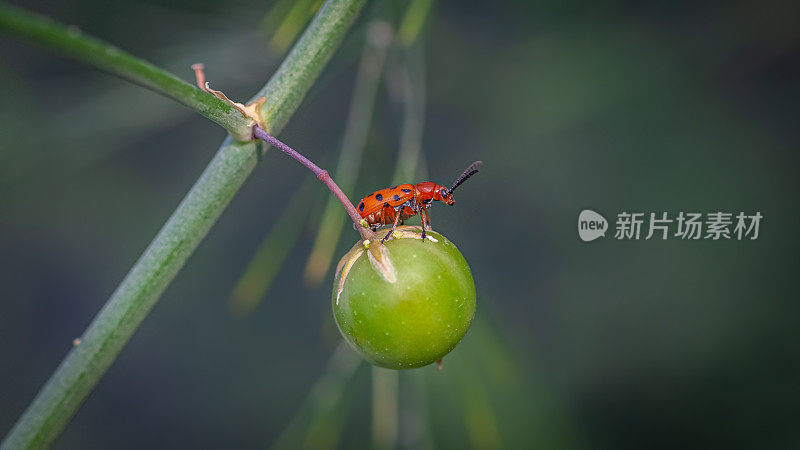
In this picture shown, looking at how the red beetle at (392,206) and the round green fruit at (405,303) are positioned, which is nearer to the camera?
the round green fruit at (405,303)

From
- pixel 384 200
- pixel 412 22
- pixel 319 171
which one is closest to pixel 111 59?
pixel 319 171

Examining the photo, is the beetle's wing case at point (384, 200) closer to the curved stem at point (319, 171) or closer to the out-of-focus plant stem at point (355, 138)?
the curved stem at point (319, 171)

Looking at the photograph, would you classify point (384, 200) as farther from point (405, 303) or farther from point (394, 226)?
point (405, 303)

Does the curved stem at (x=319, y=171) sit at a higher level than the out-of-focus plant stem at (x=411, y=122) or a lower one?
lower

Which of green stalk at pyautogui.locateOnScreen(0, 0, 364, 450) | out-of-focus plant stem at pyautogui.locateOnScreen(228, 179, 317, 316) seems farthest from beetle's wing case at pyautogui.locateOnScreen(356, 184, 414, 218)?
out-of-focus plant stem at pyautogui.locateOnScreen(228, 179, 317, 316)

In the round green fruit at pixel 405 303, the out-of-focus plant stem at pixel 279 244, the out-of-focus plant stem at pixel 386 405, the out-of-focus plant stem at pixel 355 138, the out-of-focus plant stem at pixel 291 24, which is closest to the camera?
the round green fruit at pixel 405 303

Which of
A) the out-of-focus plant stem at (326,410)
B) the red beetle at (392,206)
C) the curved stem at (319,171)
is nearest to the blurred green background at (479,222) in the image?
the out-of-focus plant stem at (326,410)

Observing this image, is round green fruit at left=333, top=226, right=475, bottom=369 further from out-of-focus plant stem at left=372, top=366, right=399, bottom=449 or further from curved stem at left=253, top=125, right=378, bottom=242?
out-of-focus plant stem at left=372, top=366, right=399, bottom=449
